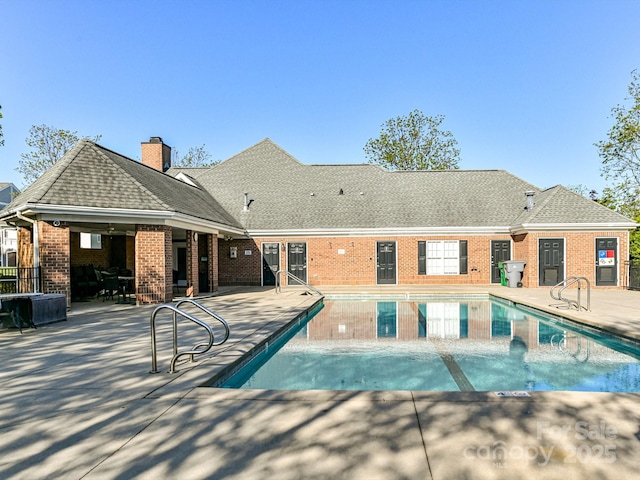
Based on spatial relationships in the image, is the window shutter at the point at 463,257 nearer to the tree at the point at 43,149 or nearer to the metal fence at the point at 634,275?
the metal fence at the point at 634,275

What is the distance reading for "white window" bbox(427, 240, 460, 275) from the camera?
717 inches

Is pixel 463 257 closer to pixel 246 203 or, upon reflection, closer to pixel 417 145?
pixel 246 203

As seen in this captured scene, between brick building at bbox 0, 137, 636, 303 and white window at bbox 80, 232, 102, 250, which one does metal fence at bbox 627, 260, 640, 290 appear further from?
white window at bbox 80, 232, 102, 250

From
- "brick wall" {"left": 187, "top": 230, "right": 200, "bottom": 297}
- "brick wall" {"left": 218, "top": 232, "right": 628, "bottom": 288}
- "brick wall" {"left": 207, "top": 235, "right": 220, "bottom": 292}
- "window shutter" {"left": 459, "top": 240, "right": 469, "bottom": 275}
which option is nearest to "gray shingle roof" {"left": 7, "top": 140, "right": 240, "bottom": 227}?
"brick wall" {"left": 187, "top": 230, "right": 200, "bottom": 297}

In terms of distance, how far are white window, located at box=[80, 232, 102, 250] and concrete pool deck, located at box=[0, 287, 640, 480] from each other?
507 inches

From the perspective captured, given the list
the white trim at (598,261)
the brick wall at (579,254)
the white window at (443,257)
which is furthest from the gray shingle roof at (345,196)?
the white window at (443,257)

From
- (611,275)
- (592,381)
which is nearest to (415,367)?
(592,381)

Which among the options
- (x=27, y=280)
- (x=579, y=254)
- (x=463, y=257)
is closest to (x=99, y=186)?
(x=27, y=280)

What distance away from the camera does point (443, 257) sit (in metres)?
18.3

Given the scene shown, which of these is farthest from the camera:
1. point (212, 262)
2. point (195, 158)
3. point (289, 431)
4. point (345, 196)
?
point (195, 158)

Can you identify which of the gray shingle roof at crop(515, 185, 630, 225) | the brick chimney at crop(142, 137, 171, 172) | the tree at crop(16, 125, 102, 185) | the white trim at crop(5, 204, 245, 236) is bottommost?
the white trim at crop(5, 204, 245, 236)

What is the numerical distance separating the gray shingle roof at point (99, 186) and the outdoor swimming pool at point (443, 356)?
5.86m

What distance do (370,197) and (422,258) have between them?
171 inches

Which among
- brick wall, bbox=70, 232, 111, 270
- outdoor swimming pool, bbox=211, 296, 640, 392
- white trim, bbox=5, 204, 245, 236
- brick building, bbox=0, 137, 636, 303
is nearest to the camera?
outdoor swimming pool, bbox=211, 296, 640, 392
